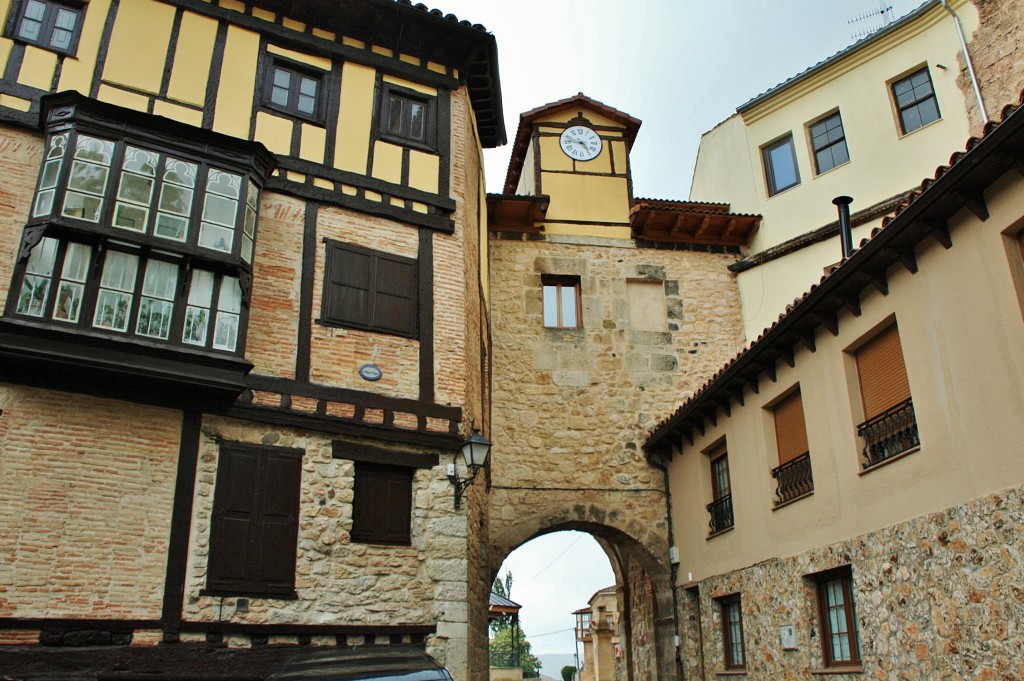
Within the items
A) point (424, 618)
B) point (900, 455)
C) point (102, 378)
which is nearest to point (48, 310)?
point (102, 378)

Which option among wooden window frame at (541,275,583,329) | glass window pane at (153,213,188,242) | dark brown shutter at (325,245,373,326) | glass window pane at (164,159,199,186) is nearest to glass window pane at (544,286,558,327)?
wooden window frame at (541,275,583,329)

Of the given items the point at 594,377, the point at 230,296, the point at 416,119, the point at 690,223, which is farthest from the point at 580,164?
the point at 230,296

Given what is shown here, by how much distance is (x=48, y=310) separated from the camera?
8.57 meters

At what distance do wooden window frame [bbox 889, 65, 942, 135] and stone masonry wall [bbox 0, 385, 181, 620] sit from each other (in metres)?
13.1

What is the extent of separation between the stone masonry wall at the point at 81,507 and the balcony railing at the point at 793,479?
7372mm

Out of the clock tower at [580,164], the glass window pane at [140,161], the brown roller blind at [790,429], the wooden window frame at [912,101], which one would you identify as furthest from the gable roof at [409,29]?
the wooden window frame at [912,101]

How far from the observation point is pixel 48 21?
10.4m

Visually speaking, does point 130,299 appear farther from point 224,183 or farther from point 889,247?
point 889,247

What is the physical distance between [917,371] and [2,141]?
1030 cm

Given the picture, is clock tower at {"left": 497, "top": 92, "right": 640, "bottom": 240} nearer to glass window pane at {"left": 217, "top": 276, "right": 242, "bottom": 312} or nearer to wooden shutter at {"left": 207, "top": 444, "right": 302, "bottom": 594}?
glass window pane at {"left": 217, "top": 276, "right": 242, "bottom": 312}

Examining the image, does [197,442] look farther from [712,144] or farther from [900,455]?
[712,144]

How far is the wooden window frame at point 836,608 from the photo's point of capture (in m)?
8.96

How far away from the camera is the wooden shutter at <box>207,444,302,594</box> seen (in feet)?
29.2

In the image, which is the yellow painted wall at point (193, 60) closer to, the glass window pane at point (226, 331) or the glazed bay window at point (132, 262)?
the glazed bay window at point (132, 262)
